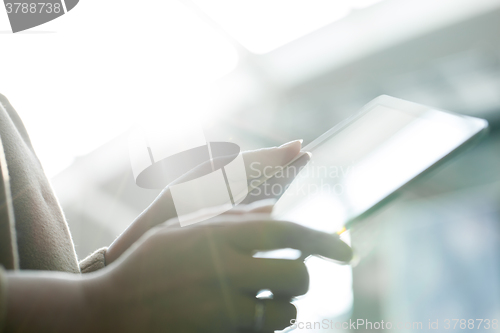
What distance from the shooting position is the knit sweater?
226mm

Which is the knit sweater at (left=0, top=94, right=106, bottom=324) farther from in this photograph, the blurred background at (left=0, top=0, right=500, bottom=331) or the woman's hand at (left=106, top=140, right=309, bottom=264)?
the blurred background at (left=0, top=0, right=500, bottom=331)

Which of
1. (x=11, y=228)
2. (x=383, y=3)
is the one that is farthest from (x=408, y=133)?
(x=383, y=3)

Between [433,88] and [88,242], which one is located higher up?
[433,88]

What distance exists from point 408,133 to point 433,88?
1.08 meters

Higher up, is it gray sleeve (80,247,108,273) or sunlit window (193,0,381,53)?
sunlit window (193,0,381,53)

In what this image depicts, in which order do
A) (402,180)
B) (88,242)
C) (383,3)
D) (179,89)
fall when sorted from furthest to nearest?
(88,242), (179,89), (383,3), (402,180)

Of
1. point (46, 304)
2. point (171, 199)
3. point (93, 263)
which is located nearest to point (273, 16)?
point (171, 199)

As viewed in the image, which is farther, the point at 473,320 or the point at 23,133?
the point at 473,320

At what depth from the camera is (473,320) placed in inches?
47.6

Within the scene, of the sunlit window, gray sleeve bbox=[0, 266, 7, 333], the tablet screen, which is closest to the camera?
gray sleeve bbox=[0, 266, 7, 333]

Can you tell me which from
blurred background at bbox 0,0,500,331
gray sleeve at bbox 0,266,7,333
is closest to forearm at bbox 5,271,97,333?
gray sleeve at bbox 0,266,7,333

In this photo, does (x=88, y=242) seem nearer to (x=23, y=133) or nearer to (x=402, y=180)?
(x=23, y=133)

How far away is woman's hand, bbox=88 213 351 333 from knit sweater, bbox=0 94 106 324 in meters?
0.09

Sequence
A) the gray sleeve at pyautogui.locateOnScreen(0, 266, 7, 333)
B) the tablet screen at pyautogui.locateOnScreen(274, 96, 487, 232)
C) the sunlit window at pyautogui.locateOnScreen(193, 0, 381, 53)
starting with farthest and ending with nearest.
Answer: the sunlit window at pyautogui.locateOnScreen(193, 0, 381, 53), the tablet screen at pyautogui.locateOnScreen(274, 96, 487, 232), the gray sleeve at pyautogui.locateOnScreen(0, 266, 7, 333)
